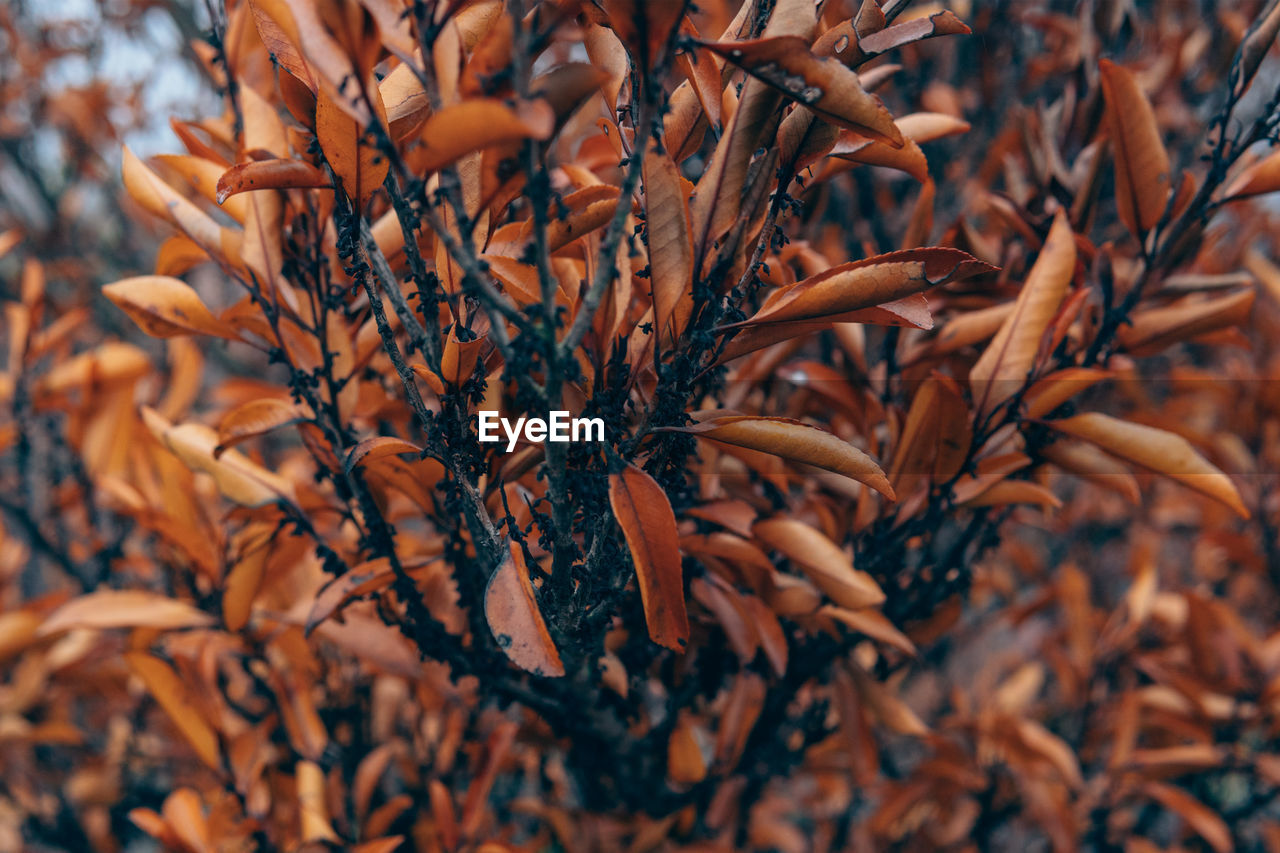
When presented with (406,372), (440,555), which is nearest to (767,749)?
(440,555)

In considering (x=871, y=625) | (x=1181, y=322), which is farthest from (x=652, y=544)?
(x=1181, y=322)

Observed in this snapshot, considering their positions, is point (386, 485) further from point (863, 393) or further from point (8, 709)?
point (8, 709)

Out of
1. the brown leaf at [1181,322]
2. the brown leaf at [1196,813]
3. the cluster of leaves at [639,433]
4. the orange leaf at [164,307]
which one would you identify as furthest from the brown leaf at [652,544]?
the brown leaf at [1196,813]

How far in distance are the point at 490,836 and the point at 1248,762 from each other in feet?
5.31

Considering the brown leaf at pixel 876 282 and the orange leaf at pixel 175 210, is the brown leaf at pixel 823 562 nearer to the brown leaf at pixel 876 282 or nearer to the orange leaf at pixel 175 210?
the brown leaf at pixel 876 282

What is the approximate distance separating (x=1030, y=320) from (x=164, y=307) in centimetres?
106

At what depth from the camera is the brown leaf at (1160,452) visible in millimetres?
850

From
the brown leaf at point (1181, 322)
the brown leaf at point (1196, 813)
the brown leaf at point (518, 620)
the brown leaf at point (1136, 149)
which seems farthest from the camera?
the brown leaf at point (1196, 813)

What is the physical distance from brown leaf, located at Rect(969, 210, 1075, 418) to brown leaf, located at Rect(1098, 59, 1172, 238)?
0.17m

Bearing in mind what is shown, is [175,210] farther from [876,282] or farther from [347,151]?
[876,282]

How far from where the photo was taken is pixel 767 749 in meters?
1.33

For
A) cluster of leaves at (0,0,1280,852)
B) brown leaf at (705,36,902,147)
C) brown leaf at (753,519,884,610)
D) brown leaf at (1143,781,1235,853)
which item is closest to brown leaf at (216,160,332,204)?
cluster of leaves at (0,0,1280,852)

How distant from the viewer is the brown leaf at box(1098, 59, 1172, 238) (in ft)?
3.12

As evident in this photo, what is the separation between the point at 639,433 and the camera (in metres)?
0.67
